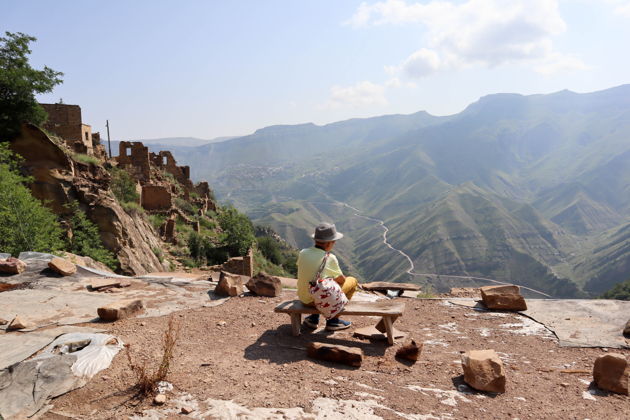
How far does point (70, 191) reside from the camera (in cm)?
1337

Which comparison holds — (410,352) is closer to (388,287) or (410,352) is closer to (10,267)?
(388,287)

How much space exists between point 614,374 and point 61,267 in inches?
344

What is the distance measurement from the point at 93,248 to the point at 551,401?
1294 centimetres

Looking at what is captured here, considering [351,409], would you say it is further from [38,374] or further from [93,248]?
[93,248]

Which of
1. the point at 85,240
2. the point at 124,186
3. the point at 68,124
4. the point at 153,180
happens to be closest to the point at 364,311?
the point at 85,240

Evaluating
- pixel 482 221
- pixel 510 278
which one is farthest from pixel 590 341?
pixel 482 221

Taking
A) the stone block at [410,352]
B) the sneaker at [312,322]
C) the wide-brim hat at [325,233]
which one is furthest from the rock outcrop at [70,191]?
the stone block at [410,352]

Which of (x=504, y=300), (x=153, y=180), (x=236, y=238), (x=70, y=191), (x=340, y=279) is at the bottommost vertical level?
(x=236, y=238)

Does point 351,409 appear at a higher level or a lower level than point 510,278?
higher

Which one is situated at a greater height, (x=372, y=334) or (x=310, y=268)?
(x=310, y=268)

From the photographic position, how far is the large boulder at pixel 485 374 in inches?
157

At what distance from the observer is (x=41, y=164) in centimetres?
1328

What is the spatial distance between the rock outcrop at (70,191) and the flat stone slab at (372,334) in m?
10.2

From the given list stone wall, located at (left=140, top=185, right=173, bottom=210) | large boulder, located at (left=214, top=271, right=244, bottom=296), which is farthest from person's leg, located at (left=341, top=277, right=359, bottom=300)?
stone wall, located at (left=140, top=185, right=173, bottom=210)
